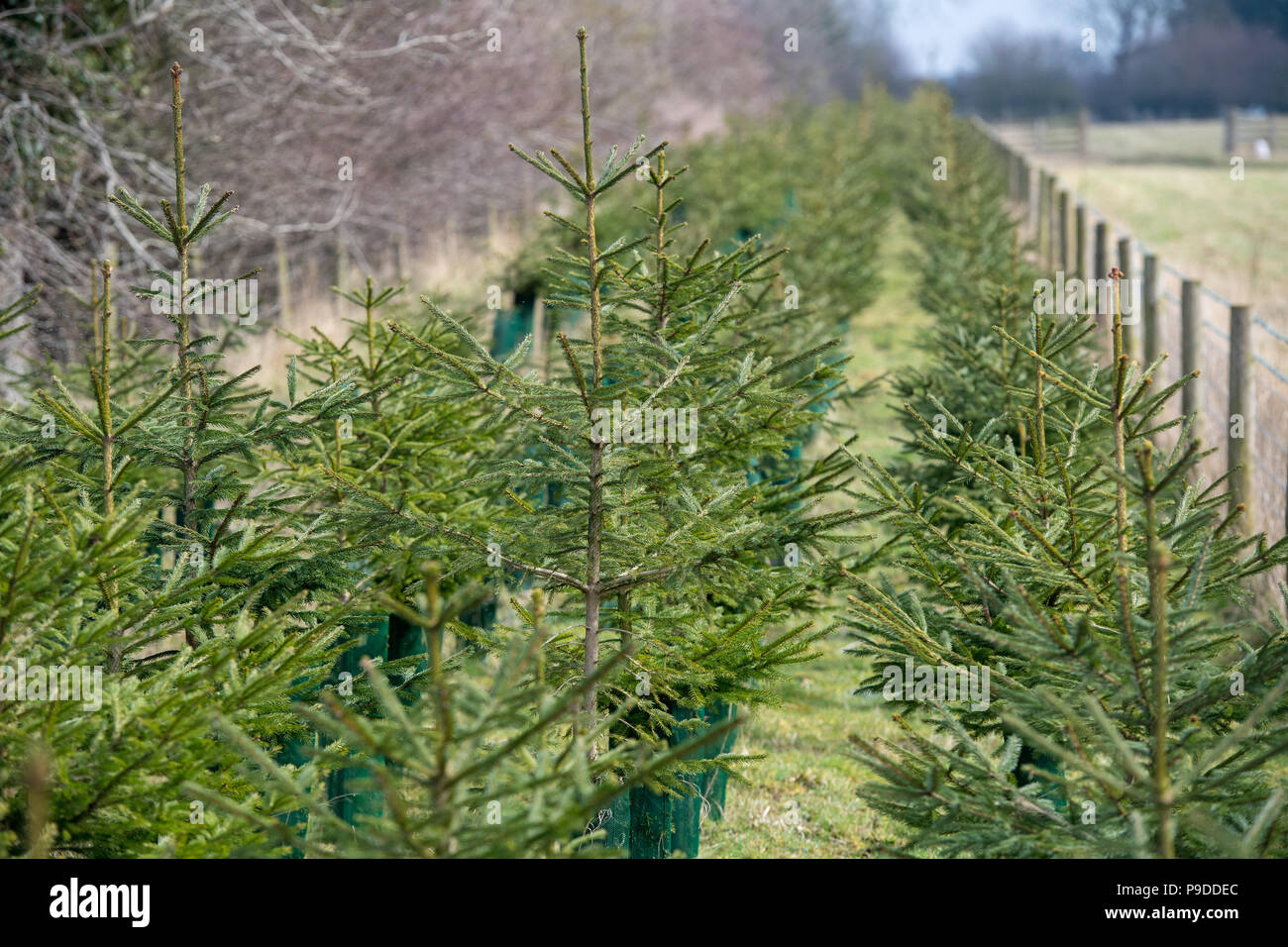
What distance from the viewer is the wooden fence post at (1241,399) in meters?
6.57

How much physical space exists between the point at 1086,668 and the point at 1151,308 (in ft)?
23.6

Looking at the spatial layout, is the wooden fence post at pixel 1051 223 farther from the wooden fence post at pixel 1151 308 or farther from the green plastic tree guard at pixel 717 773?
the green plastic tree guard at pixel 717 773

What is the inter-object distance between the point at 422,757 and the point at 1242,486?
5.58 metres

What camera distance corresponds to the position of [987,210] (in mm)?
13016

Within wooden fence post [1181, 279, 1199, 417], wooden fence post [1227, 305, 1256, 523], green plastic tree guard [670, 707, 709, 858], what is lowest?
green plastic tree guard [670, 707, 709, 858]

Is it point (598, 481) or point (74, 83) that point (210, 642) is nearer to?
point (598, 481)

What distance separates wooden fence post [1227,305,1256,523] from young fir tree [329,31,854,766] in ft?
11.7

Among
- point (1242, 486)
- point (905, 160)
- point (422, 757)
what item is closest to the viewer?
point (422, 757)

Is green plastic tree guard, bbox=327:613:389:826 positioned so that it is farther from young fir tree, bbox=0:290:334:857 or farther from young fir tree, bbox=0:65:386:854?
young fir tree, bbox=0:290:334:857

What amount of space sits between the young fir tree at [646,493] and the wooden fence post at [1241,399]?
3.56m

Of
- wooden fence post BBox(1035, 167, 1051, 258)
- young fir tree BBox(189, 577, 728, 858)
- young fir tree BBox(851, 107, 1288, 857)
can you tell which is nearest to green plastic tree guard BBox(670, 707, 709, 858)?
young fir tree BBox(851, 107, 1288, 857)

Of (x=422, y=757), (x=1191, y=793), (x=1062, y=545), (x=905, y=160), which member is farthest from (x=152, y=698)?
(x=905, y=160)

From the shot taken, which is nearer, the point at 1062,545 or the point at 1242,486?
the point at 1062,545

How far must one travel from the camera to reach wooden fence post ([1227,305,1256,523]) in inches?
259
